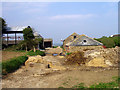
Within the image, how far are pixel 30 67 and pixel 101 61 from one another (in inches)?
299

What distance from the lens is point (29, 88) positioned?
888 cm

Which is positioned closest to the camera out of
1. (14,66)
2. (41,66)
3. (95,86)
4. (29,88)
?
(95,86)

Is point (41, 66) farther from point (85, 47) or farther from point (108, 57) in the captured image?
point (85, 47)

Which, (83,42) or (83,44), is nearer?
(83,44)

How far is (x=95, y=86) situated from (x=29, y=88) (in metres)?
3.82

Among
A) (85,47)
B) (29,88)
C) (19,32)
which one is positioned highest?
(19,32)

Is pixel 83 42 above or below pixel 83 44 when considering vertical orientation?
above

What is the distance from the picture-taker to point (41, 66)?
15.8 metres

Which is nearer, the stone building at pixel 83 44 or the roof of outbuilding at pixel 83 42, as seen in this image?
the stone building at pixel 83 44

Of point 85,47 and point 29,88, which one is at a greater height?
point 85,47

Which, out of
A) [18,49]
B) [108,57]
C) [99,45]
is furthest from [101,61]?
[18,49]

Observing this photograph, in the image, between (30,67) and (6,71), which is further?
(30,67)

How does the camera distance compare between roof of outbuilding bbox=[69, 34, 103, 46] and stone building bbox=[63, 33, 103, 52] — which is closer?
stone building bbox=[63, 33, 103, 52]

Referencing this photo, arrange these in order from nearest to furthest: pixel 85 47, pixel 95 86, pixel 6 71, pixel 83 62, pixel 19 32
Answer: pixel 95 86 < pixel 6 71 < pixel 83 62 < pixel 85 47 < pixel 19 32
